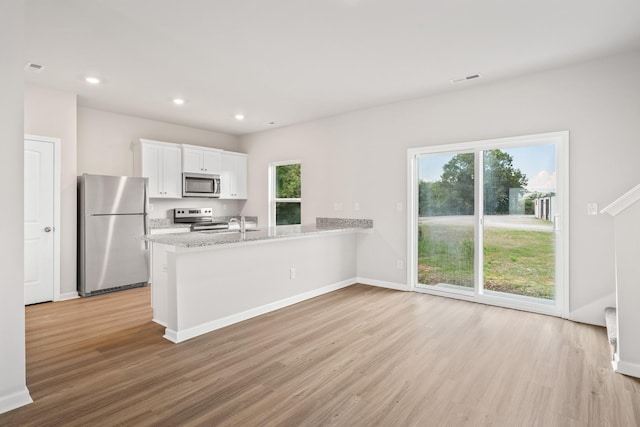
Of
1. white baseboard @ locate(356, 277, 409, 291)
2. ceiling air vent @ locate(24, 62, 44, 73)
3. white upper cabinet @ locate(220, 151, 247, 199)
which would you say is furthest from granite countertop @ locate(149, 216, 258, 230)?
white baseboard @ locate(356, 277, 409, 291)

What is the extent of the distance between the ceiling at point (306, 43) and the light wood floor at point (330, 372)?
262 centimetres

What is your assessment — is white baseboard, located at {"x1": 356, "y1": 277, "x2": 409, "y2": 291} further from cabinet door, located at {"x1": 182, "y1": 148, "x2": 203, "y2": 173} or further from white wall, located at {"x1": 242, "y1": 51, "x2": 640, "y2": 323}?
cabinet door, located at {"x1": 182, "y1": 148, "x2": 203, "y2": 173}

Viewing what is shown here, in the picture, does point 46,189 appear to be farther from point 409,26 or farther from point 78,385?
point 409,26

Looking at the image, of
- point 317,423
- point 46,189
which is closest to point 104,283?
point 46,189

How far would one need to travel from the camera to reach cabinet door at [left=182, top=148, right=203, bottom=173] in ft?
19.3

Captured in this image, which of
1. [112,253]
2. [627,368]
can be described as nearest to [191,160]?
[112,253]

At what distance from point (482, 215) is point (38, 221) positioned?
541 cm

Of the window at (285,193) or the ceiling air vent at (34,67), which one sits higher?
the ceiling air vent at (34,67)

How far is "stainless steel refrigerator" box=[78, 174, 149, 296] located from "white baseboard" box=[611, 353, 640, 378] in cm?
500

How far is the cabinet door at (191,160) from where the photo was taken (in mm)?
5879

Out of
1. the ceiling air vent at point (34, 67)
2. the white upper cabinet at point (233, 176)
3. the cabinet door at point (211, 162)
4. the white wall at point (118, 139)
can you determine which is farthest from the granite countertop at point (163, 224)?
the ceiling air vent at point (34, 67)

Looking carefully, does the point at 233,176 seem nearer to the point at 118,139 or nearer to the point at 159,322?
the point at 118,139

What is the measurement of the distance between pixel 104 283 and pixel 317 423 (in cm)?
403

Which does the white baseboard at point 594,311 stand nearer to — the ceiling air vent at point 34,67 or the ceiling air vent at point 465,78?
the ceiling air vent at point 465,78
